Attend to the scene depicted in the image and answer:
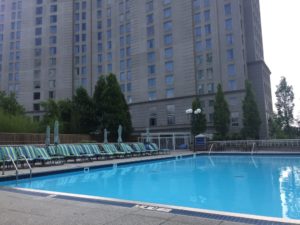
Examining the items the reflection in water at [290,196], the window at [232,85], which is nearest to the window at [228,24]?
the window at [232,85]

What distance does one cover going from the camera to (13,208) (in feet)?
16.1

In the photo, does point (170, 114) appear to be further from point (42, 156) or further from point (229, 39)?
point (42, 156)

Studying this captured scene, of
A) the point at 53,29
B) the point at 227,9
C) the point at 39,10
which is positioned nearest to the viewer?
the point at 227,9

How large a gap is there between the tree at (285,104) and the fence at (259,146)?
20144 millimetres

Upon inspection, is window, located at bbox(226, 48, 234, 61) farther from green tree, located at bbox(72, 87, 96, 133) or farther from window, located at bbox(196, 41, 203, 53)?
green tree, located at bbox(72, 87, 96, 133)

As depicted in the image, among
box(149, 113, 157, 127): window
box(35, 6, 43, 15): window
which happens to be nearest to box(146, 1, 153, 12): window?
box(149, 113, 157, 127): window

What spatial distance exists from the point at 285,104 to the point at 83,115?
98.2 ft

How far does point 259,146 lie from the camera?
937 inches

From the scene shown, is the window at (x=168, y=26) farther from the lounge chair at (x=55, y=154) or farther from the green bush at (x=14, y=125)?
the lounge chair at (x=55, y=154)

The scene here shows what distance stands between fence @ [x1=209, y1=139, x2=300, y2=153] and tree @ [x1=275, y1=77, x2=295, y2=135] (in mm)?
20144

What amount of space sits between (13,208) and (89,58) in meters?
49.3

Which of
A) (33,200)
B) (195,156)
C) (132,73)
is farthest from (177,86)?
(33,200)

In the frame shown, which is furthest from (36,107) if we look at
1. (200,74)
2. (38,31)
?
(200,74)

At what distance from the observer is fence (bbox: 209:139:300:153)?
22.1 m
